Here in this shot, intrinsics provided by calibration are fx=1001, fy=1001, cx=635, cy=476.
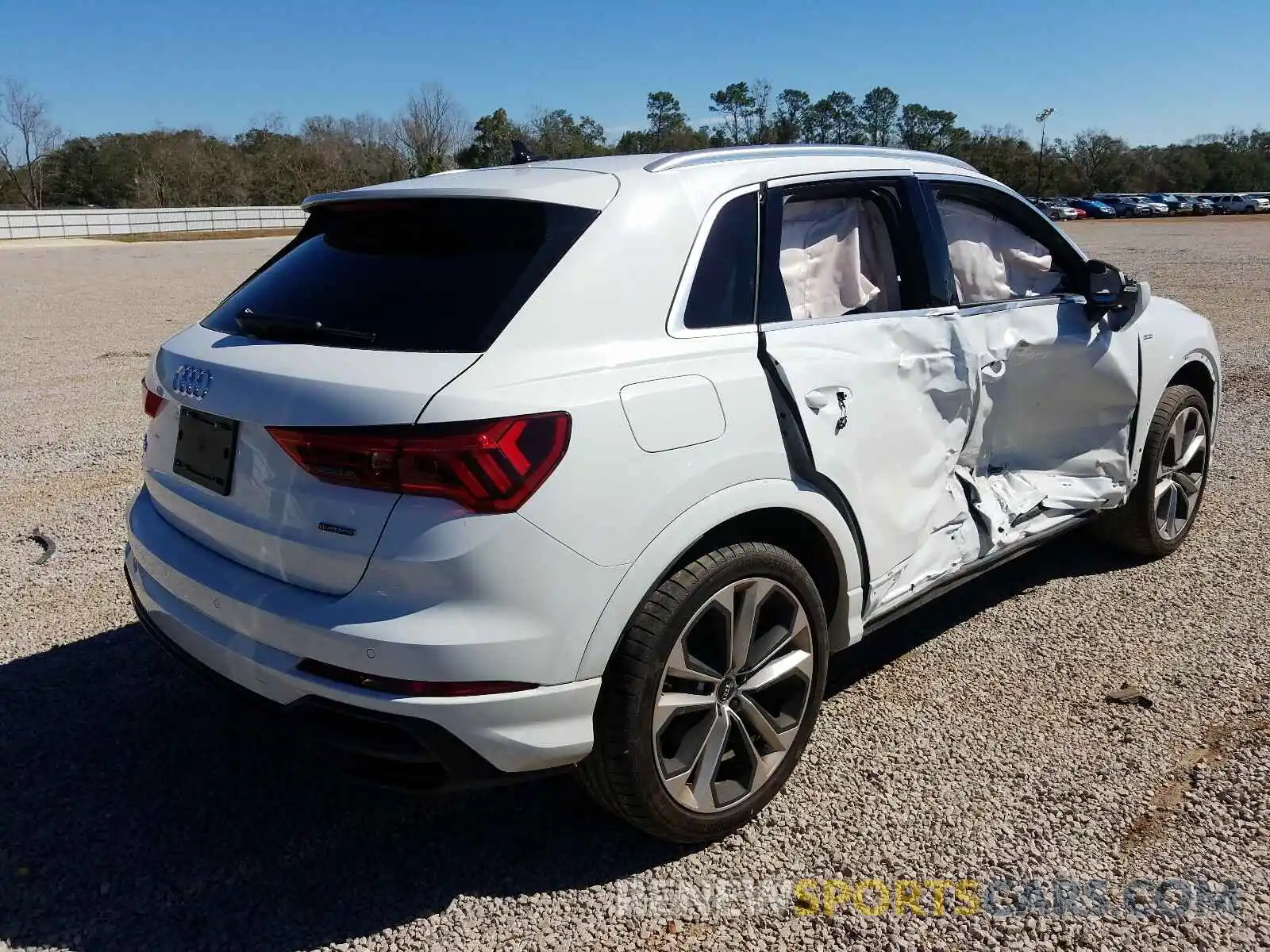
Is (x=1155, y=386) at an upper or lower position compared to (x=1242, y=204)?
lower

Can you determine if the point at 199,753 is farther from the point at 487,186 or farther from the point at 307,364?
the point at 487,186

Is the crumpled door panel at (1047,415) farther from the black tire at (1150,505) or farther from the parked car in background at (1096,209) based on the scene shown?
the parked car in background at (1096,209)

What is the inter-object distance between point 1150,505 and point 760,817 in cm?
287

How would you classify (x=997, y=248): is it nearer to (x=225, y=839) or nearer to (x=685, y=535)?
(x=685, y=535)

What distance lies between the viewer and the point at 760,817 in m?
2.99

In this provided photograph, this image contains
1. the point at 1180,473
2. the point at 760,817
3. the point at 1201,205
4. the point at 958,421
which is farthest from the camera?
the point at 1201,205

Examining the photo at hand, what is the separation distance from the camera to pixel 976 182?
393 centimetres

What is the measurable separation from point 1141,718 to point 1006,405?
48.4 inches

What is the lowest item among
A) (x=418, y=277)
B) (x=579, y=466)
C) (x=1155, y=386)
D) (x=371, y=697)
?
(x=371, y=697)

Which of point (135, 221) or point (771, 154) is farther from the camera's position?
point (135, 221)

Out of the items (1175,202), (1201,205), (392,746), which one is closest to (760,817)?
(392,746)

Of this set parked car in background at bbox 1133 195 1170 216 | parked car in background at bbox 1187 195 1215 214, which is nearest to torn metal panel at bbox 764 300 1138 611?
parked car in background at bbox 1133 195 1170 216

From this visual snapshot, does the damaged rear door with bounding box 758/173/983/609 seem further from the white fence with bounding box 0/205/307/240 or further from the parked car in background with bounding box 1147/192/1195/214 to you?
the parked car in background with bounding box 1147/192/1195/214

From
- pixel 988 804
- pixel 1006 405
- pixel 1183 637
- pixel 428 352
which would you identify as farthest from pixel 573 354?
pixel 1183 637
